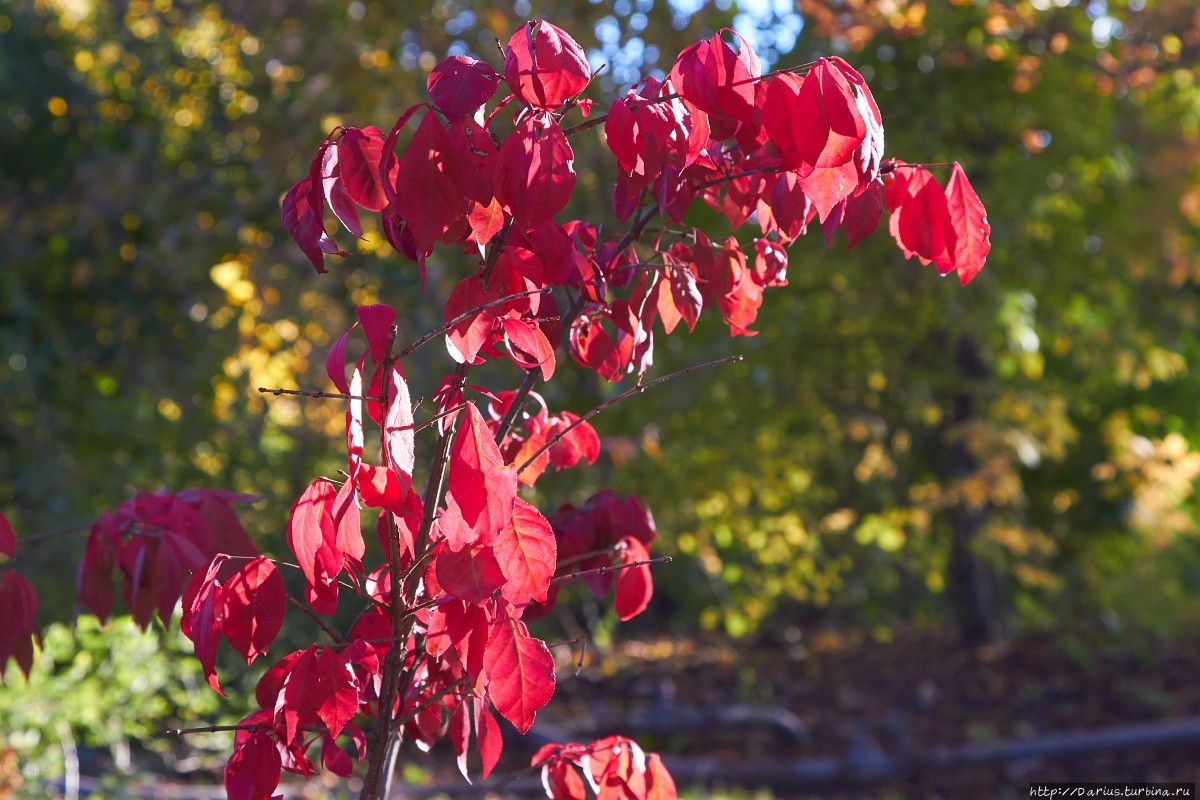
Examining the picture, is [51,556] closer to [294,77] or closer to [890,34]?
[294,77]

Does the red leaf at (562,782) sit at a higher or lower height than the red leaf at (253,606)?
lower

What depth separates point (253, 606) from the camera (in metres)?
1.23

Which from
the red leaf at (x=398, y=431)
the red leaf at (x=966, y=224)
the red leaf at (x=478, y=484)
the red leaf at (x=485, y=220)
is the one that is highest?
the red leaf at (x=485, y=220)

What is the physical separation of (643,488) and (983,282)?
193cm

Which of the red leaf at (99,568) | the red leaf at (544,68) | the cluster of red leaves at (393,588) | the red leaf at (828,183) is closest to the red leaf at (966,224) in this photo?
the red leaf at (828,183)

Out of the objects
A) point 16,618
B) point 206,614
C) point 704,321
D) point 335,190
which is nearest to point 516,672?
point 206,614

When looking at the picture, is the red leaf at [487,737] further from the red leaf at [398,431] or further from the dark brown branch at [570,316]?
the red leaf at [398,431]

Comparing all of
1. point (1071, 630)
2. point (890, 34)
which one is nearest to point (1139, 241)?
point (890, 34)

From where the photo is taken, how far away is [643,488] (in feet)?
17.0

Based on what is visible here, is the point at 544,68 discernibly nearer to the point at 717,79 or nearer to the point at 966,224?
the point at 717,79

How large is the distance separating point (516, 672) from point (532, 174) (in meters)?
0.51

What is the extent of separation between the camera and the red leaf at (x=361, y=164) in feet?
4.05

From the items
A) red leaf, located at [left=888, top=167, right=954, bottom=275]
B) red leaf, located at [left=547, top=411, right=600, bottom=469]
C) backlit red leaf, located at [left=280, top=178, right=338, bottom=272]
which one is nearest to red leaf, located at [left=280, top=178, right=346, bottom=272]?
backlit red leaf, located at [left=280, top=178, right=338, bottom=272]

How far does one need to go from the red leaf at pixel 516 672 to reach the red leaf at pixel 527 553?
0.24 feet
